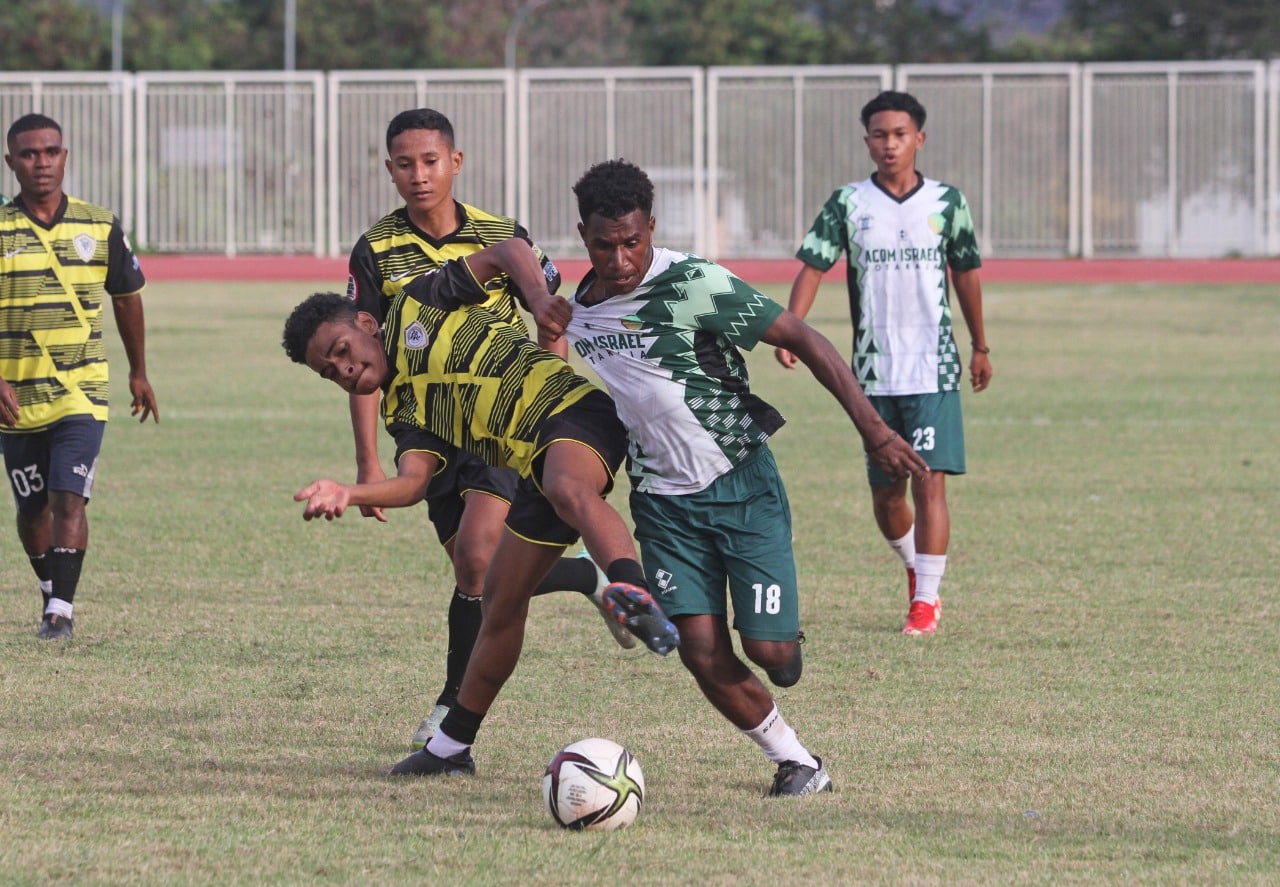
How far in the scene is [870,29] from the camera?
192ft

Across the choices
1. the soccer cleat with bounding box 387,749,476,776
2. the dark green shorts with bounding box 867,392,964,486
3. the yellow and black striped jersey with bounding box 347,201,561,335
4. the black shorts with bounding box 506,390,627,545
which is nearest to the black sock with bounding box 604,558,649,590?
the black shorts with bounding box 506,390,627,545

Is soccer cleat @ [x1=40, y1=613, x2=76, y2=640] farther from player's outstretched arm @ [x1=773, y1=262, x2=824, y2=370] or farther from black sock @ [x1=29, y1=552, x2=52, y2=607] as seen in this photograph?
player's outstretched arm @ [x1=773, y1=262, x2=824, y2=370]

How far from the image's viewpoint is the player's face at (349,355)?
5.46 m

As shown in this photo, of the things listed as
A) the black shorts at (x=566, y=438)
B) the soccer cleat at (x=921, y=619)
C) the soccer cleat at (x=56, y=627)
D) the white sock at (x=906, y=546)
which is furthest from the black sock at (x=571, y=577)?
the soccer cleat at (x=56, y=627)

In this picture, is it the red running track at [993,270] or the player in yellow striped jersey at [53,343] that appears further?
the red running track at [993,270]

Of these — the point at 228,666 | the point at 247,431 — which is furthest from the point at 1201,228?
the point at 228,666

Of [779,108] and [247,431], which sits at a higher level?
[779,108]

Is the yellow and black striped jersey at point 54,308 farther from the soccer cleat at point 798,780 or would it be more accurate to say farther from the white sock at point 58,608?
the soccer cleat at point 798,780

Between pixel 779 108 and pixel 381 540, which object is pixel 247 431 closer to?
pixel 381 540

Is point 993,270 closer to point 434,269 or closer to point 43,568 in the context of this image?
point 43,568

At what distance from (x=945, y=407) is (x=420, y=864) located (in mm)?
4220

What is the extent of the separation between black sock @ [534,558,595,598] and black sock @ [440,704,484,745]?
111cm

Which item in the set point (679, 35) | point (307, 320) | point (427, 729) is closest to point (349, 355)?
point (307, 320)

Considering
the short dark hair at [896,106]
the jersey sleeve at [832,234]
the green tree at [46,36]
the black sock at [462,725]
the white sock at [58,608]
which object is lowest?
the black sock at [462,725]
